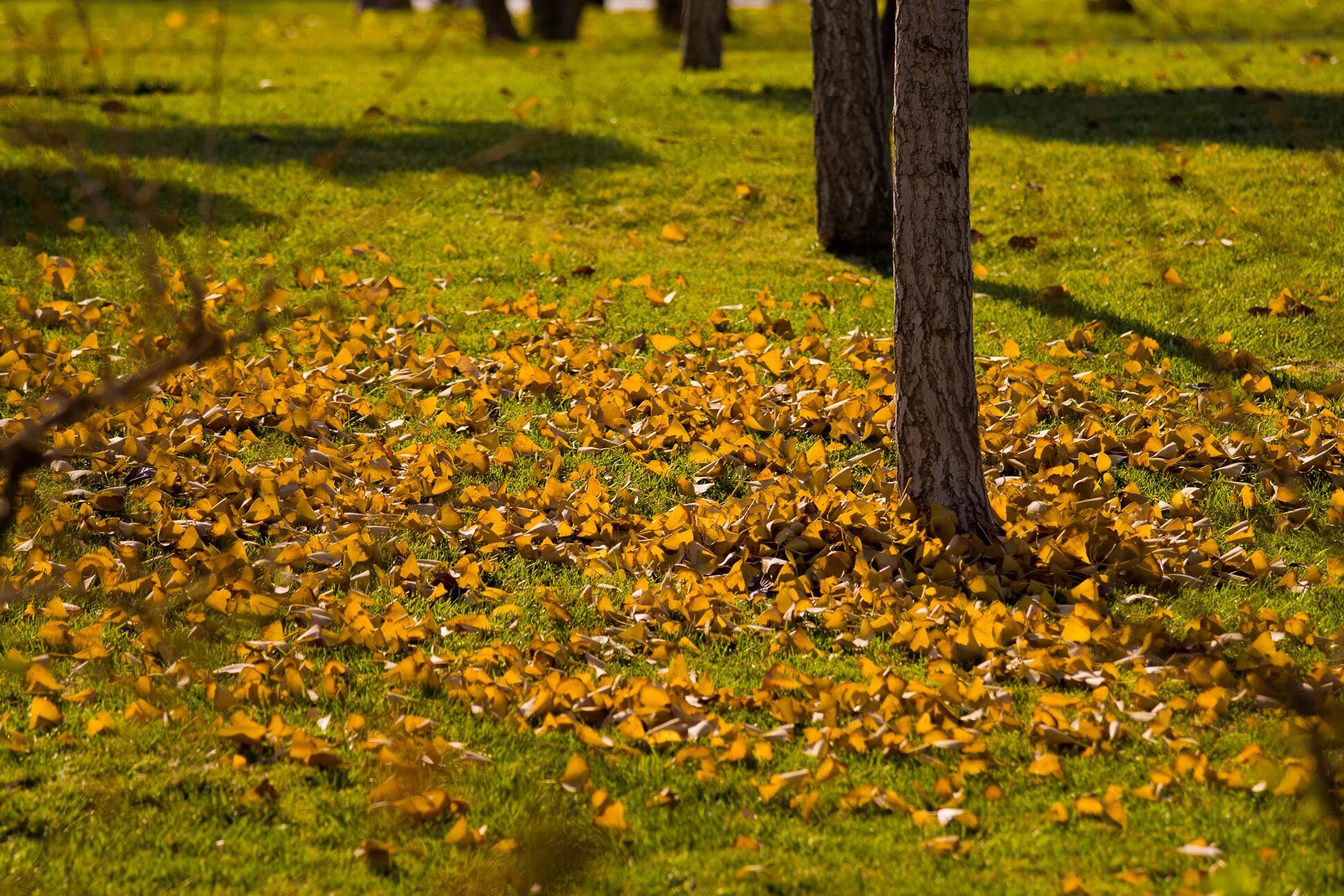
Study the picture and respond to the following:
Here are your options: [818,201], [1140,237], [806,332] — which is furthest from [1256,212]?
[806,332]

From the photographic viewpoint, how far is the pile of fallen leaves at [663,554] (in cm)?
357

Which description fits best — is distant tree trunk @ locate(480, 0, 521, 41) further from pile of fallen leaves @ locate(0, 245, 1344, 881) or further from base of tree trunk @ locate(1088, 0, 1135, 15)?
pile of fallen leaves @ locate(0, 245, 1344, 881)

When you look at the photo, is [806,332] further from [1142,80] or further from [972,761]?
[1142,80]

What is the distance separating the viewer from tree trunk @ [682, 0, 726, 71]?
569 inches

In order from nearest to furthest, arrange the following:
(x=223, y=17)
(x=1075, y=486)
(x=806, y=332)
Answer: (x=223, y=17)
(x=1075, y=486)
(x=806, y=332)

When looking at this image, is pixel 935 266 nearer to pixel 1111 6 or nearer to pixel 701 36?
pixel 701 36

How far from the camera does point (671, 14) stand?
20172 mm

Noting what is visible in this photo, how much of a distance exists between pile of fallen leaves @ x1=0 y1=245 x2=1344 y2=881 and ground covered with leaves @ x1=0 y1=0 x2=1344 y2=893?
0.7 inches

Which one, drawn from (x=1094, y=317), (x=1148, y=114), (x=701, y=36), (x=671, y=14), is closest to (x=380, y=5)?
(x=671, y=14)

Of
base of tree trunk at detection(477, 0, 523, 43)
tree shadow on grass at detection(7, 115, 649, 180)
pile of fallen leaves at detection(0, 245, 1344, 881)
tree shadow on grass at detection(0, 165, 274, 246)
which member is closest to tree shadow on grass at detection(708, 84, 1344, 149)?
tree shadow on grass at detection(7, 115, 649, 180)

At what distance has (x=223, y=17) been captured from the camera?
2.60m

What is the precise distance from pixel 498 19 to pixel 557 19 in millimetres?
1075

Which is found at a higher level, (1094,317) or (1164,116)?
(1164,116)

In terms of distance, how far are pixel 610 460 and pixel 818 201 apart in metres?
3.54
